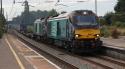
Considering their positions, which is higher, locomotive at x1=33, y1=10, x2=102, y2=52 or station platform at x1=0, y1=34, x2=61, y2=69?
locomotive at x1=33, y1=10, x2=102, y2=52

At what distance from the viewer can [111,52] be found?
28.5 metres

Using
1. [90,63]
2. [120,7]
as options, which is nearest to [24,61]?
[90,63]

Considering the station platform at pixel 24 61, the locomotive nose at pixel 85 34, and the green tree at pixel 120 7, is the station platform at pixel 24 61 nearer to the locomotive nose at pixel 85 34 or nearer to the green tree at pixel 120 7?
the locomotive nose at pixel 85 34

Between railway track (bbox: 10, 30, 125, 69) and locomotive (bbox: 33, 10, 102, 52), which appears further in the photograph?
locomotive (bbox: 33, 10, 102, 52)

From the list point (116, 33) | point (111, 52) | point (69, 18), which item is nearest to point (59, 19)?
point (69, 18)

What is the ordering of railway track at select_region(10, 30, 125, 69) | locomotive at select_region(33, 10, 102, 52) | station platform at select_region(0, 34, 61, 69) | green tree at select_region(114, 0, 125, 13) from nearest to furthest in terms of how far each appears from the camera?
1. railway track at select_region(10, 30, 125, 69)
2. station platform at select_region(0, 34, 61, 69)
3. locomotive at select_region(33, 10, 102, 52)
4. green tree at select_region(114, 0, 125, 13)

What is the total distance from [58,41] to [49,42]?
794 centimetres

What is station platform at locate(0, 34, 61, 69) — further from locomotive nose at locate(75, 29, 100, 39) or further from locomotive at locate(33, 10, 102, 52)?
locomotive nose at locate(75, 29, 100, 39)

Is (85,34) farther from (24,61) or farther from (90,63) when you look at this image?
(24,61)

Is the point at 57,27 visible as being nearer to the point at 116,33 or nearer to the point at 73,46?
the point at 73,46

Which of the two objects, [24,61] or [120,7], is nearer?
[24,61]

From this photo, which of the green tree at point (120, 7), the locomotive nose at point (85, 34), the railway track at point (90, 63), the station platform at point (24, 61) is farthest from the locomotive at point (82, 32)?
the green tree at point (120, 7)

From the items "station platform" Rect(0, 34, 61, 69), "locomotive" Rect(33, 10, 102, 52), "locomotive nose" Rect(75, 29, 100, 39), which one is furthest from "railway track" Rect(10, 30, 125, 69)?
"locomotive nose" Rect(75, 29, 100, 39)

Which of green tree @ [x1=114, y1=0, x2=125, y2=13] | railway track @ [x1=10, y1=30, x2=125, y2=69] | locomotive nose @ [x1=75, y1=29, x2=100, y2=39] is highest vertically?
green tree @ [x1=114, y1=0, x2=125, y2=13]
